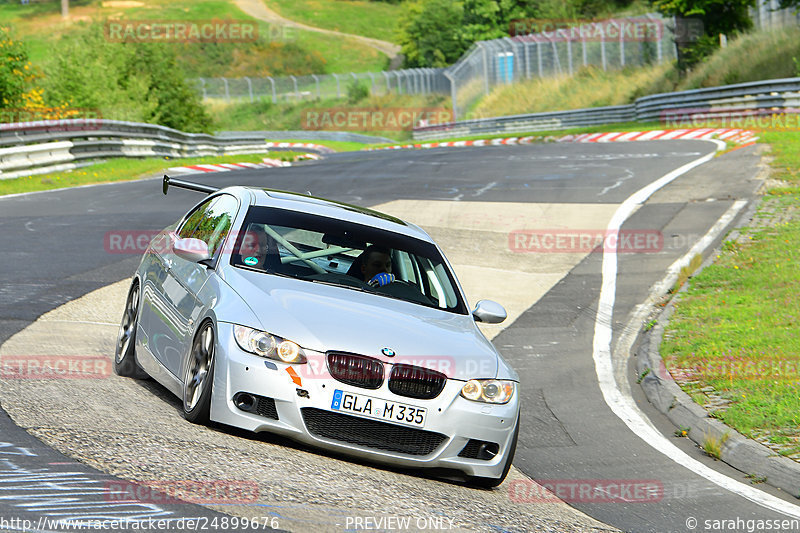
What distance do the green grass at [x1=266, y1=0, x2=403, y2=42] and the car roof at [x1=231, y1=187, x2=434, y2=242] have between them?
Answer: 438 feet

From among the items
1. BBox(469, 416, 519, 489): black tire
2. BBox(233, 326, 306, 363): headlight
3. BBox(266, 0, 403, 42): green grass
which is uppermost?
BBox(266, 0, 403, 42): green grass

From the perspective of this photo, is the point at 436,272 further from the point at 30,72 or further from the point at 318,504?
the point at 30,72

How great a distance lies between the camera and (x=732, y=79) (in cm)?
4009

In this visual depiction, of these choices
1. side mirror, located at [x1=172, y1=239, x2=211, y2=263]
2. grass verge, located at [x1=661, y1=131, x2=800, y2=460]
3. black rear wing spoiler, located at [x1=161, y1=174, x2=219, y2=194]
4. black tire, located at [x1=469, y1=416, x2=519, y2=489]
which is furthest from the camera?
black rear wing spoiler, located at [x1=161, y1=174, x2=219, y2=194]

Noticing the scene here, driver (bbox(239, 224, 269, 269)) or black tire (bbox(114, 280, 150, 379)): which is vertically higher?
driver (bbox(239, 224, 269, 269))

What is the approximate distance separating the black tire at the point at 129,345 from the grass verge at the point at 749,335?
4.65 m

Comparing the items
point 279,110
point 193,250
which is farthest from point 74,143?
point 279,110

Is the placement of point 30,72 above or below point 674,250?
above

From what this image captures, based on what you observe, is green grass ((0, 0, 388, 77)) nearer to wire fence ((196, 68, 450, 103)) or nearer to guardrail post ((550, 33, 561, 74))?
wire fence ((196, 68, 450, 103))

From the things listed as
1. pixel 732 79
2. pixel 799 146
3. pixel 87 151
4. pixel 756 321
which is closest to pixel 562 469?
pixel 756 321

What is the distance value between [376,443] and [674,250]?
34.5 ft

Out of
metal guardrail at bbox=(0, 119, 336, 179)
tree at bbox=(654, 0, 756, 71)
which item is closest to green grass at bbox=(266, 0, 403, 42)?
tree at bbox=(654, 0, 756, 71)

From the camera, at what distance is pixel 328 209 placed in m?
8.07

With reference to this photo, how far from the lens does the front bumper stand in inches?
240
